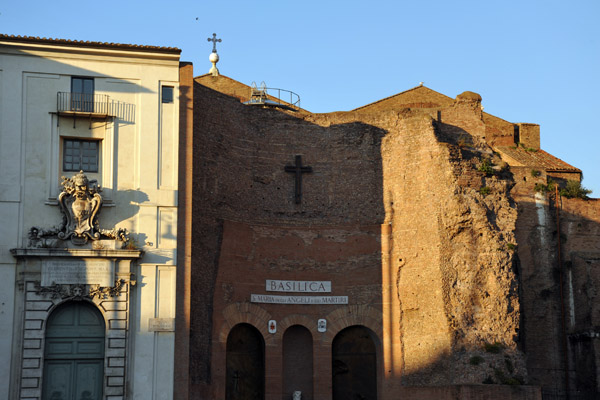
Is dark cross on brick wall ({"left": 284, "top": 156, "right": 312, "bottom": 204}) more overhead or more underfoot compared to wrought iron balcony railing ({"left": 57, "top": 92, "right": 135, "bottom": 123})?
more underfoot

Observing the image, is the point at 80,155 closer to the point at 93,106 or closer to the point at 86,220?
the point at 93,106

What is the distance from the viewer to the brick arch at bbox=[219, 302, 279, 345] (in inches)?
1152

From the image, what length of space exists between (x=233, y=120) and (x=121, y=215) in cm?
655

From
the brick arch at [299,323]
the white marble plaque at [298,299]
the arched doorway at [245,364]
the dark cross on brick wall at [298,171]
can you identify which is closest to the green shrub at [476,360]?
the white marble plaque at [298,299]

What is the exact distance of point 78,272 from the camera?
2589 cm

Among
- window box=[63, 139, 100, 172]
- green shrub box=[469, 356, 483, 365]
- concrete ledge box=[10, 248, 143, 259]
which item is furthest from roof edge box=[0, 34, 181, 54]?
green shrub box=[469, 356, 483, 365]

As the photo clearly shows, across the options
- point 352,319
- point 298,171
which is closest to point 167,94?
point 298,171

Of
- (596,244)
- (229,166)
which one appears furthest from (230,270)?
(596,244)

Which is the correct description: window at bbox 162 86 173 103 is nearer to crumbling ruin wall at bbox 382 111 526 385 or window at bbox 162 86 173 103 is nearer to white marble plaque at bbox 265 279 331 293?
white marble plaque at bbox 265 279 331 293

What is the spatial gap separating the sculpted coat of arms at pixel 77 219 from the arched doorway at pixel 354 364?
9258 mm

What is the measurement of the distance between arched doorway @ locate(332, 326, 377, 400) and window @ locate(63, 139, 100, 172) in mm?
10679

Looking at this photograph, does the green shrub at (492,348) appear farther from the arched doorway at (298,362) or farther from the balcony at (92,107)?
the balcony at (92,107)

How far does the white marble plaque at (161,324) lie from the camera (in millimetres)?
26000

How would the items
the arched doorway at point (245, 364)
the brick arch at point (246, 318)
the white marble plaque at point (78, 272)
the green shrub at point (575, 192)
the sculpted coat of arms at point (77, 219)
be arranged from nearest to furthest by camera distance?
1. the white marble plaque at point (78, 272)
2. the sculpted coat of arms at point (77, 219)
3. the brick arch at point (246, 318)
4. the arched doorway at point (245, 364)
5. the green shrub at point (575, 192)
